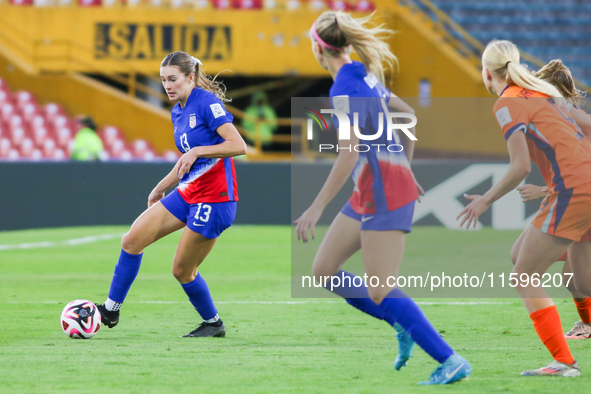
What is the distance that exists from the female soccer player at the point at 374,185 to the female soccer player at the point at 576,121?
105 centimetres

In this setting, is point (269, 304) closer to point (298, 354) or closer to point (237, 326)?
point (237, 326)

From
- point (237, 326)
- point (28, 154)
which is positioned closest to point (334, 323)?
point (237, 326)

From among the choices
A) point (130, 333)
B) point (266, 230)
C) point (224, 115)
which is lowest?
point (266, 230)

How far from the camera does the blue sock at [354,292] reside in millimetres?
4578

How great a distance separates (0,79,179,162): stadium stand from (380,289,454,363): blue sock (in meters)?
15.6

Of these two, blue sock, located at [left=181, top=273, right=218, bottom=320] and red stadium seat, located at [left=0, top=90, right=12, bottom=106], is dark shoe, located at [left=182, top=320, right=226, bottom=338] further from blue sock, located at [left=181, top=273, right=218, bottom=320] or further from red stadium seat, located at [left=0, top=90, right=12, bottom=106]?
red stadium seat, located at [left=0, top=90, right=12, bottom=106]

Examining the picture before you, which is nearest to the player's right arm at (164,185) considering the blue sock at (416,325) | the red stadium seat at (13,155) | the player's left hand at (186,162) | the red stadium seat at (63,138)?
the player's left hand at (186,162)

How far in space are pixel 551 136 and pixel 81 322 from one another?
3.41 meters

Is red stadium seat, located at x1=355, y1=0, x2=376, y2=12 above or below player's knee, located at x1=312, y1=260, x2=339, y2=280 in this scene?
above

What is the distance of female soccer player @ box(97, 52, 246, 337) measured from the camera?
542 centimetres

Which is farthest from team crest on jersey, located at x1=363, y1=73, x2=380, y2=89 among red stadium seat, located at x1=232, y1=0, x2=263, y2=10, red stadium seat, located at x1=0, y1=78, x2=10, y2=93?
red stadium seat, located at x1=232, y1=0, x2=263, y2=10

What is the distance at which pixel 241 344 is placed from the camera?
18.1ft

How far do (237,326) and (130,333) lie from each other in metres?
0.86

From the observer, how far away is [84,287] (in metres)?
8.40
